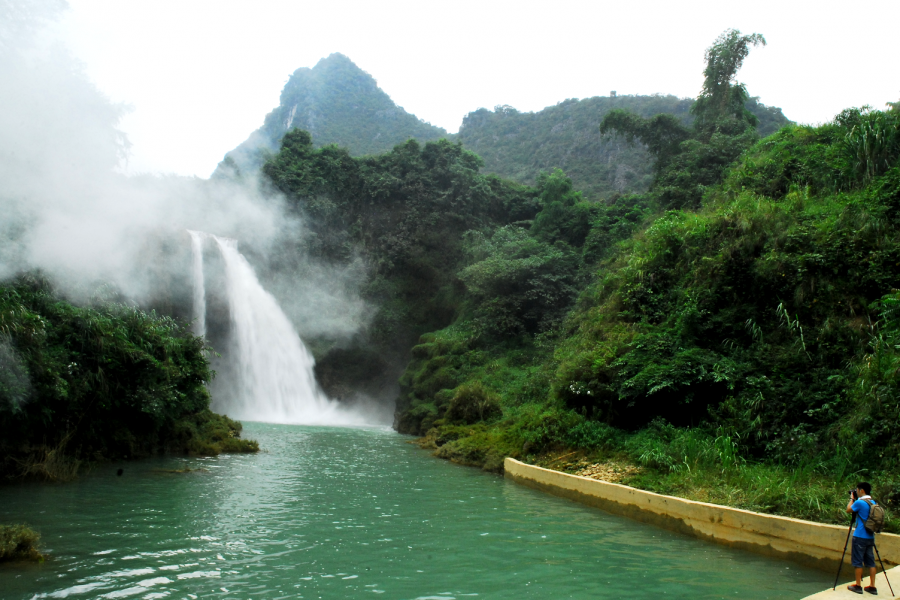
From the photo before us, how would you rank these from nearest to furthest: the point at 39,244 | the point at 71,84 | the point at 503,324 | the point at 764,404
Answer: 1. the point at 764,404
2. the point at 39,244
3. the point at 71,84
4. the point at 503,324

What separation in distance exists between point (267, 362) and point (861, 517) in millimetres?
25545

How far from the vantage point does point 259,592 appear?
509cm

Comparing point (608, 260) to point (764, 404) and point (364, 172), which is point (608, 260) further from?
point (364, 172)

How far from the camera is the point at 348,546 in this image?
6.62 metres

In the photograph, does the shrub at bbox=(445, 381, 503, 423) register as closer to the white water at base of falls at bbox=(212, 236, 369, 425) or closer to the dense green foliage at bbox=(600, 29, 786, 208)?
the white water at base of falls at bbox=(212, 236, 369, 425)

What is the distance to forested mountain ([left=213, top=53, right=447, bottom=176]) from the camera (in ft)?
221

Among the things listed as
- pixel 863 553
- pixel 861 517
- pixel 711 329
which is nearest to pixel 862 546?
pixel 863 553

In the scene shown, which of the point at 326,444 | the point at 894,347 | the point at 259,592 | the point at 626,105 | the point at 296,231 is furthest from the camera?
the point at 626,105

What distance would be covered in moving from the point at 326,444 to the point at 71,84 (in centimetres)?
1139

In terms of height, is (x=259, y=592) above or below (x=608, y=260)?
below

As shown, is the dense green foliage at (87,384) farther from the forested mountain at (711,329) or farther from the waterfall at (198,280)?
the waterfall at (198,280)

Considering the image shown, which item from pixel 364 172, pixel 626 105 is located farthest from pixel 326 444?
pixel 626 105

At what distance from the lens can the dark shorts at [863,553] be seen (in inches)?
194

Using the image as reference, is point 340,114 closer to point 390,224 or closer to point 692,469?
point 390,224
